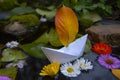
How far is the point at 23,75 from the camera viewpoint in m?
1.55

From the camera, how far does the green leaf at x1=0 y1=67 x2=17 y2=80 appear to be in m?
1.48

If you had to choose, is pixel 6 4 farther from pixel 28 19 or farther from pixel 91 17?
pixel 91 17

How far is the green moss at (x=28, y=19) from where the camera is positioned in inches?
80.2

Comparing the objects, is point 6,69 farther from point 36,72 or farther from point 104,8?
point 104,8

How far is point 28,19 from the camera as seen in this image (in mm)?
2066

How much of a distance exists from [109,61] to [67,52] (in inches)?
9.6

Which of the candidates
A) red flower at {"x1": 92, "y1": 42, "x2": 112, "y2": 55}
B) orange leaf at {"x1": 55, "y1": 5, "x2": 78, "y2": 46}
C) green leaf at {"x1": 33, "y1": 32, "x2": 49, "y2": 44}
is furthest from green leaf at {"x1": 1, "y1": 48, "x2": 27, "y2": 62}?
red flower at {"x1": 92, "y1": 42, "x2": 112, "y2": 55}

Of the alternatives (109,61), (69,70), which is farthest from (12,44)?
(109,61)

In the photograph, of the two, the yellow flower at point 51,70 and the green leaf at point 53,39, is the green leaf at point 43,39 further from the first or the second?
the yellow flower at point 51,70

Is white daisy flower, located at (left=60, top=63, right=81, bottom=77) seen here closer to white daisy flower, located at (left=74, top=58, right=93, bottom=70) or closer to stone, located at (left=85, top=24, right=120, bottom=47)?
white daisy flower, located at (left=74, top=58, right=93, bottom=70)

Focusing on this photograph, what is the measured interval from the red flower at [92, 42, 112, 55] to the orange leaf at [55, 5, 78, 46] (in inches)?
6.4

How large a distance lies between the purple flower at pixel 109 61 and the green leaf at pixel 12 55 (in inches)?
19.1

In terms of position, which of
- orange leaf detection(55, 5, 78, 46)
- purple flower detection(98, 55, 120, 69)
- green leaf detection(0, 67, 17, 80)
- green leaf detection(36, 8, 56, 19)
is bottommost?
green leaf detection(0, 67, 17, 80)

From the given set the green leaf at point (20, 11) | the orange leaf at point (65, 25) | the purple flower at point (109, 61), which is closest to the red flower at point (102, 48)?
the purple flower at point (109, 61)
